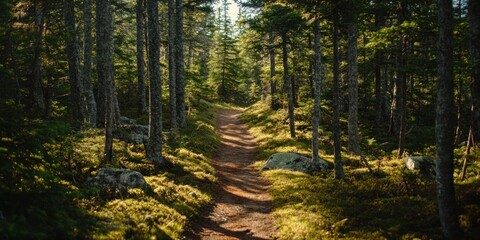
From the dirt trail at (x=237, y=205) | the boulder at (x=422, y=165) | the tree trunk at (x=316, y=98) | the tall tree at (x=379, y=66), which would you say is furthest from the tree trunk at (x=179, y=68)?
the boulder at (x=422, y=165)

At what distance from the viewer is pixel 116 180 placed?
1116cm

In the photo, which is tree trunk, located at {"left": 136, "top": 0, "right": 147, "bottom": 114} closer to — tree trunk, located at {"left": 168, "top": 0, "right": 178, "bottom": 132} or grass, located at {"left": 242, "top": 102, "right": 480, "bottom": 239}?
tree trunk, located at {"left": 168, "top": 0, "right": 178, "bottom": 132}

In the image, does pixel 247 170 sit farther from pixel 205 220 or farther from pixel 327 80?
pixel 327 80

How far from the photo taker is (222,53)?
5231 cm

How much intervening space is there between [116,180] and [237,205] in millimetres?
4729

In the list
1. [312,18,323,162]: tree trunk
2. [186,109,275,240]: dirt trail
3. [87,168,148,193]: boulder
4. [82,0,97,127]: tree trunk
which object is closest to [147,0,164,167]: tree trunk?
[186,109,275,240]: dirt trail

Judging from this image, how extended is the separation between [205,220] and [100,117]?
38.9 feet

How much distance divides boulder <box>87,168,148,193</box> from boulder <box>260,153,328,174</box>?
7.87 m

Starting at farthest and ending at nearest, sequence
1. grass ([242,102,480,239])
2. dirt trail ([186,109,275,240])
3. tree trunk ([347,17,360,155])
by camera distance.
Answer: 1. tree trunk ([347,17,360,155])
2. dirt trail ([186,109,275,240])
3. grass ([242,102,480,239])

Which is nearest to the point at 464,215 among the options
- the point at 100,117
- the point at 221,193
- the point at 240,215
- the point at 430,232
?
the point at 430,232

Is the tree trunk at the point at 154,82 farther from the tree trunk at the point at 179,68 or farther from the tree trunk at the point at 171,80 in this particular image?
the tree trunk at the point at 179,68

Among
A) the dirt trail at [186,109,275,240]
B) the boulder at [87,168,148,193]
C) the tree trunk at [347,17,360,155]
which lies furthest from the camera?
the tree trunk at [347,17,360,155]

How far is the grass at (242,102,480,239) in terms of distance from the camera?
8.38 meters

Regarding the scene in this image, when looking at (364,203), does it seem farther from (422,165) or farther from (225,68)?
(225,68)
